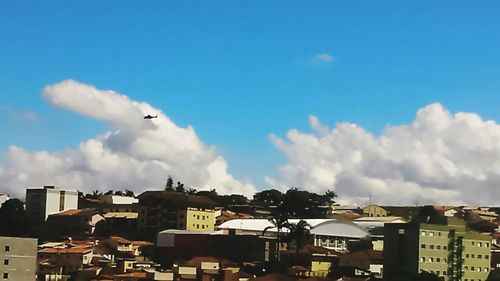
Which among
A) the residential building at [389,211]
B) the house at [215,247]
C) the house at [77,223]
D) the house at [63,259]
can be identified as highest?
the residential building at [389,211]

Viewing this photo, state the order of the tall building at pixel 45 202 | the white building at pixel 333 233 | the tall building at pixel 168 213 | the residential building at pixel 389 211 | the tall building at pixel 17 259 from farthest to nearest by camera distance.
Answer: the residential building at pixel 389 211, the tall building at pixel 45 202, the tall building at pixel 168 213, the white building at pixel 333 233, the tall building at pixel 17 259

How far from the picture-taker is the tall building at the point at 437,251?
49781mm

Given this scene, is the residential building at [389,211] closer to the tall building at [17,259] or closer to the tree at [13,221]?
the tree at [13,221]

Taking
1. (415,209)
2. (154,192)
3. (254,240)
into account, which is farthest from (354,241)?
(415,209)

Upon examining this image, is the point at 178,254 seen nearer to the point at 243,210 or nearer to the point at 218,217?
the point at 218,217

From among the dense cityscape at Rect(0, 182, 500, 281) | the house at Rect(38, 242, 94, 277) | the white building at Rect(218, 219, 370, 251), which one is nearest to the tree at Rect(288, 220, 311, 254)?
the dense cityscape at Rect(0, 182, 500, 281)

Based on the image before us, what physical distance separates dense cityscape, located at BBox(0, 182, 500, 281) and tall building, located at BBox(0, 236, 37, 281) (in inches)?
2.4

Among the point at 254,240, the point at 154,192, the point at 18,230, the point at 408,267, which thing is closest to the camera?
the point at 408,267

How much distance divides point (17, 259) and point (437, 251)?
27.2 metres

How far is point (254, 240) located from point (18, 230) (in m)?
21.0

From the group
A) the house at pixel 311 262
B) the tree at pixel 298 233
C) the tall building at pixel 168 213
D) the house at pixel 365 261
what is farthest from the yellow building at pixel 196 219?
the house at pixel 365 261

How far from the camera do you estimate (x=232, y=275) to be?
165 feet

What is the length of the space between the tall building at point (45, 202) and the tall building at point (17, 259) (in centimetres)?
3123

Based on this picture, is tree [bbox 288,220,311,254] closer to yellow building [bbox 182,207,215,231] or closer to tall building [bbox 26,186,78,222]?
yellow building [bbox 182,207,215,231]
